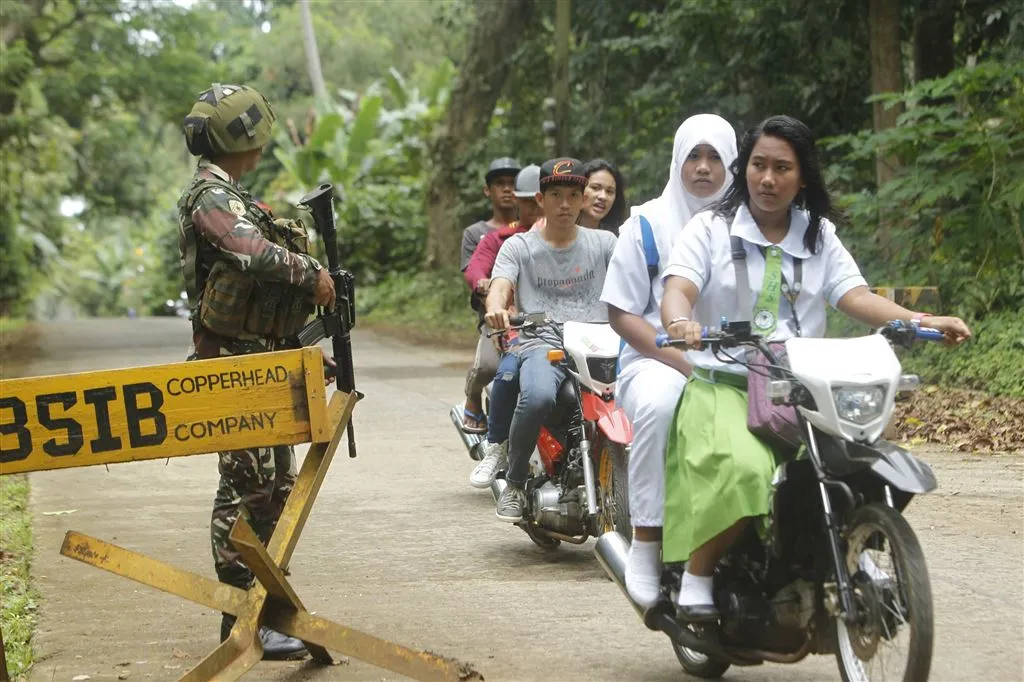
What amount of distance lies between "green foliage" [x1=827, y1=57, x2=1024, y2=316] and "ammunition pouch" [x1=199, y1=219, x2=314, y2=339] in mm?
7840

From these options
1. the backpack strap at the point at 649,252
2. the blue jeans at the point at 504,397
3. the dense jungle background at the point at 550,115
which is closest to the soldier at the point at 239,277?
the backpack strap at the point at 649,252

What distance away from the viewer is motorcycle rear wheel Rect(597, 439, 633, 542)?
19.0 feet

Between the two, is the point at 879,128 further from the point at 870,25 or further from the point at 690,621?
the point at 690,621

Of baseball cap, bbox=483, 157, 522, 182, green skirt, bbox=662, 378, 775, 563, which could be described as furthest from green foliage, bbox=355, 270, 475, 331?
green skirt, bbox=662, 378, 775, 563

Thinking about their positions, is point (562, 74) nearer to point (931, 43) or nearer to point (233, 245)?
point (931, 43)

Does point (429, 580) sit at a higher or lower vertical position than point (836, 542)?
lower

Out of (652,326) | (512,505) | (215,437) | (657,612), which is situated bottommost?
(512,505)

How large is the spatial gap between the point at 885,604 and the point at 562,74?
16.2 metres

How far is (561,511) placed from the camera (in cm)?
680

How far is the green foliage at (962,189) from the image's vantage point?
11.9m

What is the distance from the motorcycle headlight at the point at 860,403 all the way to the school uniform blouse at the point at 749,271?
0.69m

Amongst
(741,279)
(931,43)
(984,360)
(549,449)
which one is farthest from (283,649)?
(931,43)

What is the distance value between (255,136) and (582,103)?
16.7 m

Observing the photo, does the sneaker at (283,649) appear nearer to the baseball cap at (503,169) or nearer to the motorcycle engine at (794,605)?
the motorcycle engine at (794,605)
